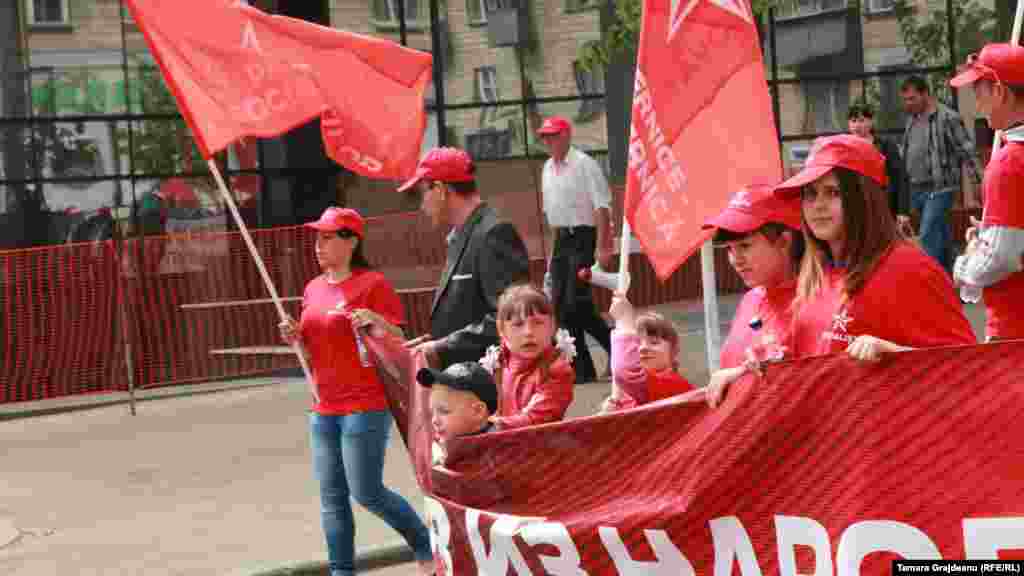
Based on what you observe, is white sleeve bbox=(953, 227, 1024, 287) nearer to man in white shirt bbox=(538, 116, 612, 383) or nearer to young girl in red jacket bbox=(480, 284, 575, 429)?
young girl in red jacket bbox=(480, 284, 575, 429)

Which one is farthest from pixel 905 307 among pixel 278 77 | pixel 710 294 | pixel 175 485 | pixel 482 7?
pixel 482 7

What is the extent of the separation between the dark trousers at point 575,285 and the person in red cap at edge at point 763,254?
28.0ft

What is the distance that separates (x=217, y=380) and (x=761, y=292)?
40.1 ft

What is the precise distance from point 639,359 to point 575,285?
8027 millimetres

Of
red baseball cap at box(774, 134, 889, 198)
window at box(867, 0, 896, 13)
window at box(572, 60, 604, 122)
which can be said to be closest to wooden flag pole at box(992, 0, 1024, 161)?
red baseball cap at box(774, 134, 889, 198)

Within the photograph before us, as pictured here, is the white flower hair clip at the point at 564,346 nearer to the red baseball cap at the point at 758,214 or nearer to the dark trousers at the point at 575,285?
the red baseball cap at the point at 758,214

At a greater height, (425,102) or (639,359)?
(425,102)

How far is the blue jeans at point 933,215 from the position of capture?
1416cm

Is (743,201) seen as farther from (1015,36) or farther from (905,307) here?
(1015,36)

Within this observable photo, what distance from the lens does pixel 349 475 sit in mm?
8094

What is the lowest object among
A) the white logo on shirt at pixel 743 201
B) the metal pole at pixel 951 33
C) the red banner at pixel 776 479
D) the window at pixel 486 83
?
the red banner at pixel 776 479

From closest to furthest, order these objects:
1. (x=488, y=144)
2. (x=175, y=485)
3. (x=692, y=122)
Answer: (x=692, y=122), (x=175, y=485), (x=488, y=144)

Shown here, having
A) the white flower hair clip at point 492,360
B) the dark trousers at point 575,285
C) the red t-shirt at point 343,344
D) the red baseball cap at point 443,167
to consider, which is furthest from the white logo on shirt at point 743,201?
the dark trousers at point 575,285

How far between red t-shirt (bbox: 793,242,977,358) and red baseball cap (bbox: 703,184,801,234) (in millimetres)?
497
